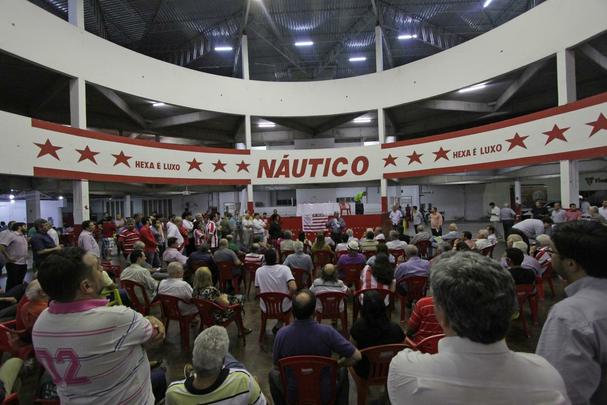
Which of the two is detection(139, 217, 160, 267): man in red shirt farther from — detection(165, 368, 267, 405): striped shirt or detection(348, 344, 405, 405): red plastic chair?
detection(165, 368, 267, 405): striped shirt

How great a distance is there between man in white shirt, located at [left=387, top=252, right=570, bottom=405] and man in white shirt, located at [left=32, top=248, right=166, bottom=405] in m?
1.10

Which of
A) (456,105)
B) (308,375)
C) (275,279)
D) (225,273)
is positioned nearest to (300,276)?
(275,279)

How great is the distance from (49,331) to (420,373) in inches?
55.7

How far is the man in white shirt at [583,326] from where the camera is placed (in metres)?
1.10

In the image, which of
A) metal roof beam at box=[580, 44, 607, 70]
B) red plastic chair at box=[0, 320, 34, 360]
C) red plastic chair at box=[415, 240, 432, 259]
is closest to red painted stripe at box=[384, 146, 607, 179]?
metal roof beam at box=[580, 44, 607, 70]

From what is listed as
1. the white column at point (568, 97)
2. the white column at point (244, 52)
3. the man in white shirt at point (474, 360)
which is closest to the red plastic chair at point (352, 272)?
the man in white shirt at point (474, 360)

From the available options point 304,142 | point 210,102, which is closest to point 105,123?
point 210,102

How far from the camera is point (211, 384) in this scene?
4.95ft

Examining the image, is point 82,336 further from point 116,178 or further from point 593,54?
point 593,54

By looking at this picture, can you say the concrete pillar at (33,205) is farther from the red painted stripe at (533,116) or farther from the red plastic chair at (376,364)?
the red plastic chair at (376,364)

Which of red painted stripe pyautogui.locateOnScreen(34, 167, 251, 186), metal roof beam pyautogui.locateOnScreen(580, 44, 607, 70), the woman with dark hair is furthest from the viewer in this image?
metal roof beam pyautogui.locateOnScreen(580, 44, 607, 70)

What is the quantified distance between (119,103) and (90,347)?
11939 mm

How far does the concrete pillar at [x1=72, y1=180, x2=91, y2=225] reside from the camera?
8.83 meters

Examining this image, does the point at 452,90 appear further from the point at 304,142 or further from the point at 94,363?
the point at 94,363
